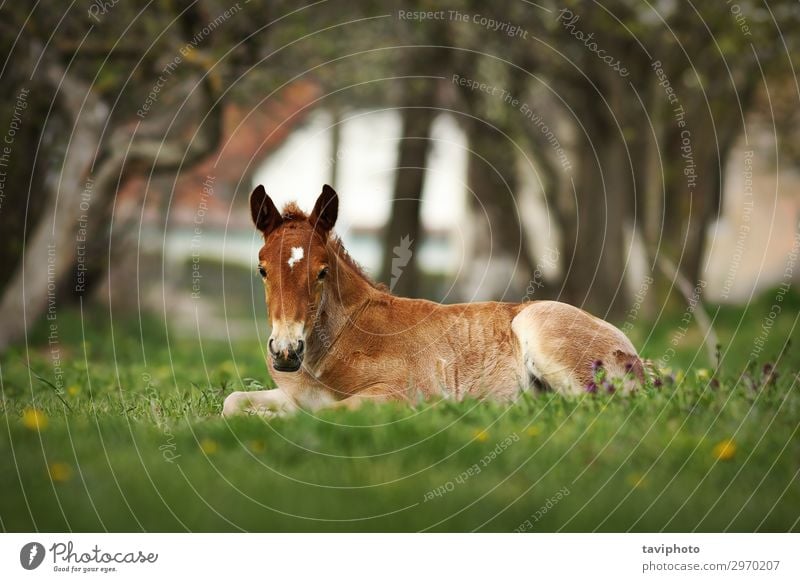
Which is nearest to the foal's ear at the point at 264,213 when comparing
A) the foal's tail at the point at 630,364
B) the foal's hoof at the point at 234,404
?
the foal's hoof at the point at 234,404

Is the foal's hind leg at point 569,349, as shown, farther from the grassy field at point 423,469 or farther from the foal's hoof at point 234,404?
the foal's hoof at point 234,404

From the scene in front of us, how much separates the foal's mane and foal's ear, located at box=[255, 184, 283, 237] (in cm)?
9

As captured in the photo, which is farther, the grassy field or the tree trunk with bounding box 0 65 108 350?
the tree trunk with bounding box 0 65 108 350

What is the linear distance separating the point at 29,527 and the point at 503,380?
404cm

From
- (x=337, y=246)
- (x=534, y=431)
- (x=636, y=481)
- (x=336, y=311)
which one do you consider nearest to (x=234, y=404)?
(x=336, y=311)

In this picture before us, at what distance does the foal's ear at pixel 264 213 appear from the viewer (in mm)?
7173

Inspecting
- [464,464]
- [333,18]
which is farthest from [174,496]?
[333,18]

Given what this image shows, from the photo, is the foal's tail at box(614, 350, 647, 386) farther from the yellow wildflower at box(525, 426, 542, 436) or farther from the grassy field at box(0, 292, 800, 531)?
the yellow wildflower at box(525, 426, 542, 436)

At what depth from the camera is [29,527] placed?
571cm

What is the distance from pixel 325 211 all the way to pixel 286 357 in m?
1.44

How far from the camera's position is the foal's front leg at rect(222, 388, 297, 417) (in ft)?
23.0
